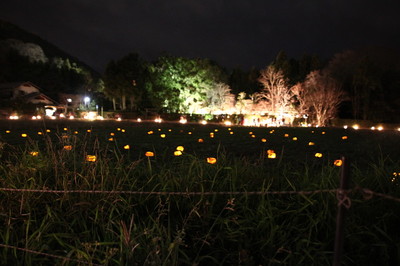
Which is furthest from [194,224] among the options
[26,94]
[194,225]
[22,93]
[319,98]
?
[22,93]

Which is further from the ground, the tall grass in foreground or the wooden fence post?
the wooden fence post

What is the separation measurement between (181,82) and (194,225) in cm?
2918

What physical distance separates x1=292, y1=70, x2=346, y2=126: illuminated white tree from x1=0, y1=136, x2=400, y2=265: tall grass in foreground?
953 inches

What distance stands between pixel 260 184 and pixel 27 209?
7.31 ft

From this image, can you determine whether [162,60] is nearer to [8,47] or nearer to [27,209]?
[27,209]

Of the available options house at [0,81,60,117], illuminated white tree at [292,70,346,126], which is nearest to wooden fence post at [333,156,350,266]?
illuminated white tree at [292,70,346,126]

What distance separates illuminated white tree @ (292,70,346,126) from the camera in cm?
2547

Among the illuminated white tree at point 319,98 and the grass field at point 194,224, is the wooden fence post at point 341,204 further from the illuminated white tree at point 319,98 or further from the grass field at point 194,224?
the illuminated white tree at point 319,98

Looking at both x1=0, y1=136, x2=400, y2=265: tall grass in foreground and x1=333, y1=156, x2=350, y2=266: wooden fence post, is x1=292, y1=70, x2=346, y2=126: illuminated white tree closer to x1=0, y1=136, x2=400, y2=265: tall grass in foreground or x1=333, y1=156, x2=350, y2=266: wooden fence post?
x1=0, y1=136, x2=400, y2=265: tall grass in foreground

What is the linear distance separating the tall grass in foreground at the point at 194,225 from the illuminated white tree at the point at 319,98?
79.4ft

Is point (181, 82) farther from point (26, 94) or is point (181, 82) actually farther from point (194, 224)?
point (194, 224)

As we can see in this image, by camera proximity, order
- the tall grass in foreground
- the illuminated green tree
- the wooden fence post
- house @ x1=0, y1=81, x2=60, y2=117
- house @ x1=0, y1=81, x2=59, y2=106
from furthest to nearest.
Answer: house @ x1=0, y1=81, x2=59, y2=106 < house @ x1=0, y1=81, x2=60, y2=117 < the illuminated green tree < the tall grass in foreground < the wooden fence post

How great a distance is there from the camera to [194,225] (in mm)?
2424

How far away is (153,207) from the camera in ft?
9.02
